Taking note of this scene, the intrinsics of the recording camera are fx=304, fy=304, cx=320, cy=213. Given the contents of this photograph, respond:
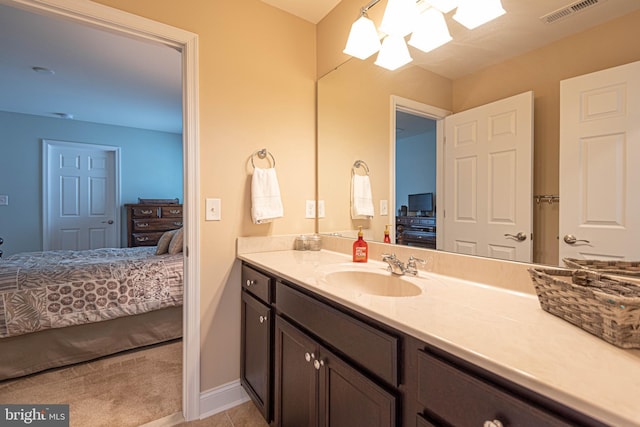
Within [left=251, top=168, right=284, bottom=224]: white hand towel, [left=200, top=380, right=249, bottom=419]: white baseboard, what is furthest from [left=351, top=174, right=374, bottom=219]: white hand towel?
[left=200, top=380, right=249, bottom=419]: white baseboard

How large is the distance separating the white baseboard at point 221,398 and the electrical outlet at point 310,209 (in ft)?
3.57

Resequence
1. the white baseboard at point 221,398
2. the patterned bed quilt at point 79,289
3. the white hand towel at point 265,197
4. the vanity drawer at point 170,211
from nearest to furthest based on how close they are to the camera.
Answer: the white baseboard at point 221,398 → the white hand towel at point 265,197 → the patterned bed quilt at point 79,289 → the vanity drawer at point 170,211

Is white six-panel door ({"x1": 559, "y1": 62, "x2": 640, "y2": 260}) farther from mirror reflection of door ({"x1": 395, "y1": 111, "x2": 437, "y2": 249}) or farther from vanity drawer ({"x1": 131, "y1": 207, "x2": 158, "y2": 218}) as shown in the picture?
vanity drawer ({"x1": 131, "y1": 207, "x2": 158, "y2": 218})

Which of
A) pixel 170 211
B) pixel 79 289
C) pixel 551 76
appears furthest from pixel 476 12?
pixel 170 211

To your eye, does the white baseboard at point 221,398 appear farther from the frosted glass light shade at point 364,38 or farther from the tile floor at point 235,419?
the frosted glass light shade at point 364,38

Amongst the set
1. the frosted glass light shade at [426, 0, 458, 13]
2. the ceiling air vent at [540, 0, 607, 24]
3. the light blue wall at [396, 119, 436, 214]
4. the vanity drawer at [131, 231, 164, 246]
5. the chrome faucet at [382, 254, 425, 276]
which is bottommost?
the vanity drawer at [131, 231, 164, 246]

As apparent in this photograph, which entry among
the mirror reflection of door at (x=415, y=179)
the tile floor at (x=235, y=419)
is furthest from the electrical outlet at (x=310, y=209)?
the tile floor at (x=235, y=419)

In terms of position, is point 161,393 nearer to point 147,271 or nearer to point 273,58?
point 147,271

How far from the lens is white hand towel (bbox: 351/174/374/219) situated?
182 cm

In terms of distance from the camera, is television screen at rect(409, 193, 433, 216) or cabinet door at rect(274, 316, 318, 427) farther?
television screen at rect(409, 193, 433, 216)

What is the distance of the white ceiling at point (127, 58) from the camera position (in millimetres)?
1062

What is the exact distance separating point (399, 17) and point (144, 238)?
4.44m

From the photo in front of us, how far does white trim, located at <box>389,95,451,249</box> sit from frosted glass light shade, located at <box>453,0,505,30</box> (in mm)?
345

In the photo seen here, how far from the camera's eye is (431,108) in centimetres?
141
